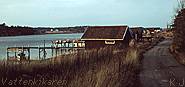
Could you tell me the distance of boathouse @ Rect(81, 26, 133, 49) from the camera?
51.9 meters

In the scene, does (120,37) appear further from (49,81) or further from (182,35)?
(49,81)

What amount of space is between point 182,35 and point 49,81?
74.0 feet

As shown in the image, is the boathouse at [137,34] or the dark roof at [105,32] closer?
the dark roof at [105,32]

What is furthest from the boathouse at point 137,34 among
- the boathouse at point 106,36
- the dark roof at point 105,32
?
the boathouse at point 106,36

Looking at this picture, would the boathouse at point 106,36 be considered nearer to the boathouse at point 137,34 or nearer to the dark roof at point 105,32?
the dark roof at point 105,32

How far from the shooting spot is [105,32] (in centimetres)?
5469

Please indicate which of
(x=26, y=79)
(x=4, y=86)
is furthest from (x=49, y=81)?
(x=4, y=86)

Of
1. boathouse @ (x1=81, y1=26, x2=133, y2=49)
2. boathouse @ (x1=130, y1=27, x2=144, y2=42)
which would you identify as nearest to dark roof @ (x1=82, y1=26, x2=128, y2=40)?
boathouse @ (x1=81, y1=26, x2=133, y2=49)

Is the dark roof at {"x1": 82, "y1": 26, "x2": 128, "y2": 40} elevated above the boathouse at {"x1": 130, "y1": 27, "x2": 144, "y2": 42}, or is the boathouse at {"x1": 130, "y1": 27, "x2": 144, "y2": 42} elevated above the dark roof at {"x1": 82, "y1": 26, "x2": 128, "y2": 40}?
the dark roof at {"x1": 82, "y1": 26, "x2": 128, "y2": 40}

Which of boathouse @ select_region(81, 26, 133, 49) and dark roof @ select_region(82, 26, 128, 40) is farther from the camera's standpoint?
dark roof @ select_region(82, 26, 128, 40)

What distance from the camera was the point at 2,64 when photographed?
34.0 feet

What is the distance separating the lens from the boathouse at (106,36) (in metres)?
51.9

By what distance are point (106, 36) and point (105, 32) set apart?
1.48m

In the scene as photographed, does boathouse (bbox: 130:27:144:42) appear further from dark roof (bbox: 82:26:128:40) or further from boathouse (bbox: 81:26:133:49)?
boathouse (bbox: 81:26:133:49)
